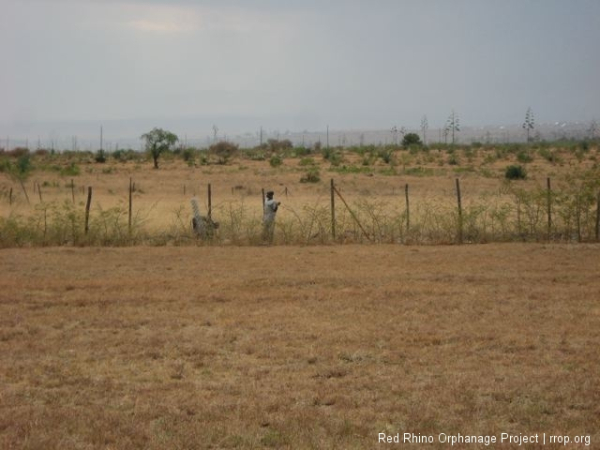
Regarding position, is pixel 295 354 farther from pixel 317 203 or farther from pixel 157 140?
pixel 157 140

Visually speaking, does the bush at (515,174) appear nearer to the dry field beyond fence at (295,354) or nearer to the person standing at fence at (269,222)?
the person standing at fence at (269,222)

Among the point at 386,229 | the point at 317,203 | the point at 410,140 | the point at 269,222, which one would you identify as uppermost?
the point at 410,140

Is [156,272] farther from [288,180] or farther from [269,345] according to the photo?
[288,180]

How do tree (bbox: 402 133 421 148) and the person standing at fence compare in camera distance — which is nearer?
the person standing at fence

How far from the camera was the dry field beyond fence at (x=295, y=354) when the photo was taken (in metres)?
6.96

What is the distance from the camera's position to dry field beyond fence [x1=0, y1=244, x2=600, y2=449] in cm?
696

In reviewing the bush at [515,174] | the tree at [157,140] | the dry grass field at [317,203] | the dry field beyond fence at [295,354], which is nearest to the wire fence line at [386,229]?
the dry grass field at [317,203]

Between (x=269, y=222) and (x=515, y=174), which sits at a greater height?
(x=515, y=174)

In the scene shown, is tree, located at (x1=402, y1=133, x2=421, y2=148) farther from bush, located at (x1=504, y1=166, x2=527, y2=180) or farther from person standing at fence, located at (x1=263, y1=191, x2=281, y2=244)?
person standing at fence, located at (x1=263, y1=191, x2=281, y2=244)

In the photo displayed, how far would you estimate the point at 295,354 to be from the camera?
31.4ft

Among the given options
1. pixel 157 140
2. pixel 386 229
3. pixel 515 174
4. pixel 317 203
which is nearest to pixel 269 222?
pixel 317 203

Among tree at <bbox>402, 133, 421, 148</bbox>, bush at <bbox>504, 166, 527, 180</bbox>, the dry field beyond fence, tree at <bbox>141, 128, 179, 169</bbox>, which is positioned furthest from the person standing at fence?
tree at <bbox>402, 133, 421, 148</bbox>

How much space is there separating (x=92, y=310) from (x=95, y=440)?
6.09 meters

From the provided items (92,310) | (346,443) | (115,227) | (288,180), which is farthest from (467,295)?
(288,180)
